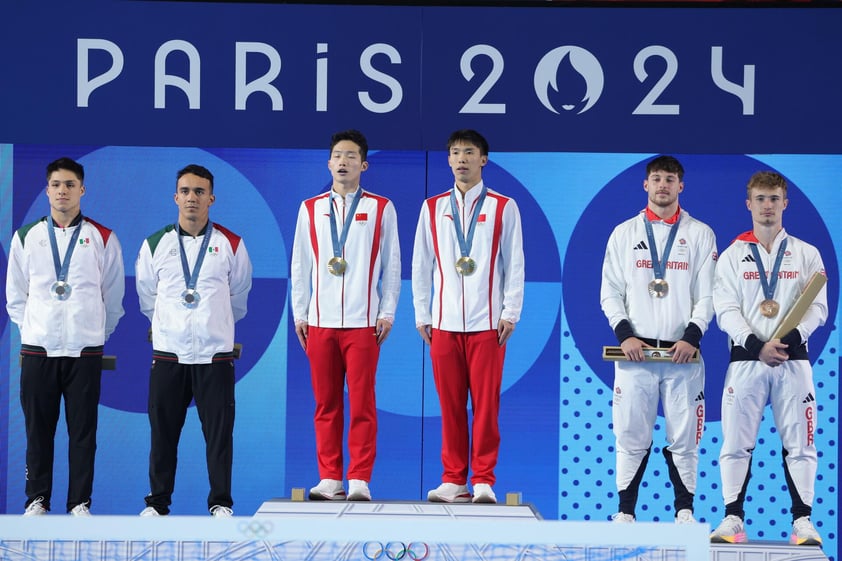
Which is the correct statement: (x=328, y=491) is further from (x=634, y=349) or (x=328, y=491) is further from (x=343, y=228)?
(x=634, y=349)

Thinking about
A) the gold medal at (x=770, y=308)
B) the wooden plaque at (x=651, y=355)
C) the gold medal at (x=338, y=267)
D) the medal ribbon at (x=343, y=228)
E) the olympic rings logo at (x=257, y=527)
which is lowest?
the olympic rings logo at (x=257, y=527)

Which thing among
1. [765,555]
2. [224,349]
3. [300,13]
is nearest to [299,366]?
[224,349]

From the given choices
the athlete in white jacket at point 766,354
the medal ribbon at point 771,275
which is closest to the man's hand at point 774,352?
the athlete in white jacket at point 766,354

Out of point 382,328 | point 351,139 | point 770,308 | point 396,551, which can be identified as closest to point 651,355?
point 770,308

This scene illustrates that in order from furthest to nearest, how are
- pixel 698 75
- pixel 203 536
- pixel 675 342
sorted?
pixel 698 75 → pixel 675 342 → pixel 203 536

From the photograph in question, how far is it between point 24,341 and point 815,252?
4.30 m

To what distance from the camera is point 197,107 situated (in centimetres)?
692

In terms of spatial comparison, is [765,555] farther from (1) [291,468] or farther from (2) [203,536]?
(2) [203,536]

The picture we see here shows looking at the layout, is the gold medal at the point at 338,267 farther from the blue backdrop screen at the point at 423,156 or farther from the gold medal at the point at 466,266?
the blue backdrop screen at the point at 423,156

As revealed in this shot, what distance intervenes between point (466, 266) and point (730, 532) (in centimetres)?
195

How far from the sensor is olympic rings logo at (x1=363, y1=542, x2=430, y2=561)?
2.71m

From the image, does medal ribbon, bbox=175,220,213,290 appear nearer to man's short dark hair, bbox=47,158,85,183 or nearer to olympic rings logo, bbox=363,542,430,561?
man's short dark hair, bbox=47,158,85,183

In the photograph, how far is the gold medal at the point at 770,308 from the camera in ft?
18.7

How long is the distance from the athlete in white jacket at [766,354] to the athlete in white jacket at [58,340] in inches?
133
